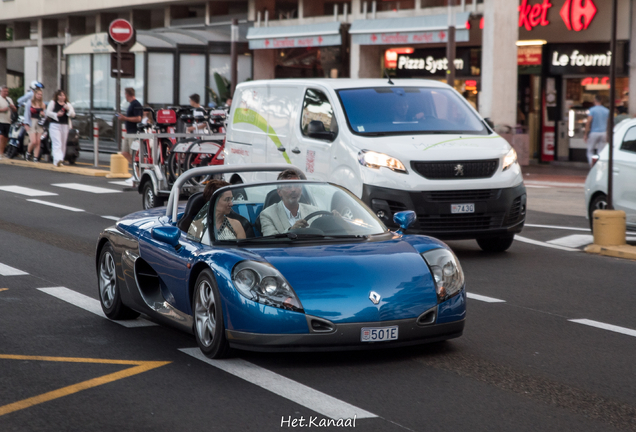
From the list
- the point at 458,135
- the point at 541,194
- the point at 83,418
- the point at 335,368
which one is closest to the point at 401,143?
the point at 458,135

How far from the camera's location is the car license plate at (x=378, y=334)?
6.14 metres

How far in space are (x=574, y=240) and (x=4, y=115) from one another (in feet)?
66.6

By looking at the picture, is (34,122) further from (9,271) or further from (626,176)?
(626,176)

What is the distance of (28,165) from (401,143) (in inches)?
713

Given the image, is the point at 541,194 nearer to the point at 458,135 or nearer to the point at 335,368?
the point at 458,135

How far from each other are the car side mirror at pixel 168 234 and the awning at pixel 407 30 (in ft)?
71.7

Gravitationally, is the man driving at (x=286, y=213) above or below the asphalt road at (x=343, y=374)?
above

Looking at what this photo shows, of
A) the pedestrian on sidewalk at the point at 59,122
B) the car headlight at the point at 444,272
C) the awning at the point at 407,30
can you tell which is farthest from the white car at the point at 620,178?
the pedestrian on sidewalk at the point at 59,122

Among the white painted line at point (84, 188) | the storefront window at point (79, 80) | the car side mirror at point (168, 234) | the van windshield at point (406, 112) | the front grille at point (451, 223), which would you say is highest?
the storefront window at point (79, 80)

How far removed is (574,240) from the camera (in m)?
13.4

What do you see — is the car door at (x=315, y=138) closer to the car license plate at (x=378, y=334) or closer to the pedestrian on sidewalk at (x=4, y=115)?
the car license plate at (x=378, y=334)

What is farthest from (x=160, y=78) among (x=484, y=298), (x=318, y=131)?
(x=484, y=298)

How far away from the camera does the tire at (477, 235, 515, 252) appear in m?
12.1

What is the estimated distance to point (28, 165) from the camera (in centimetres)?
2741
